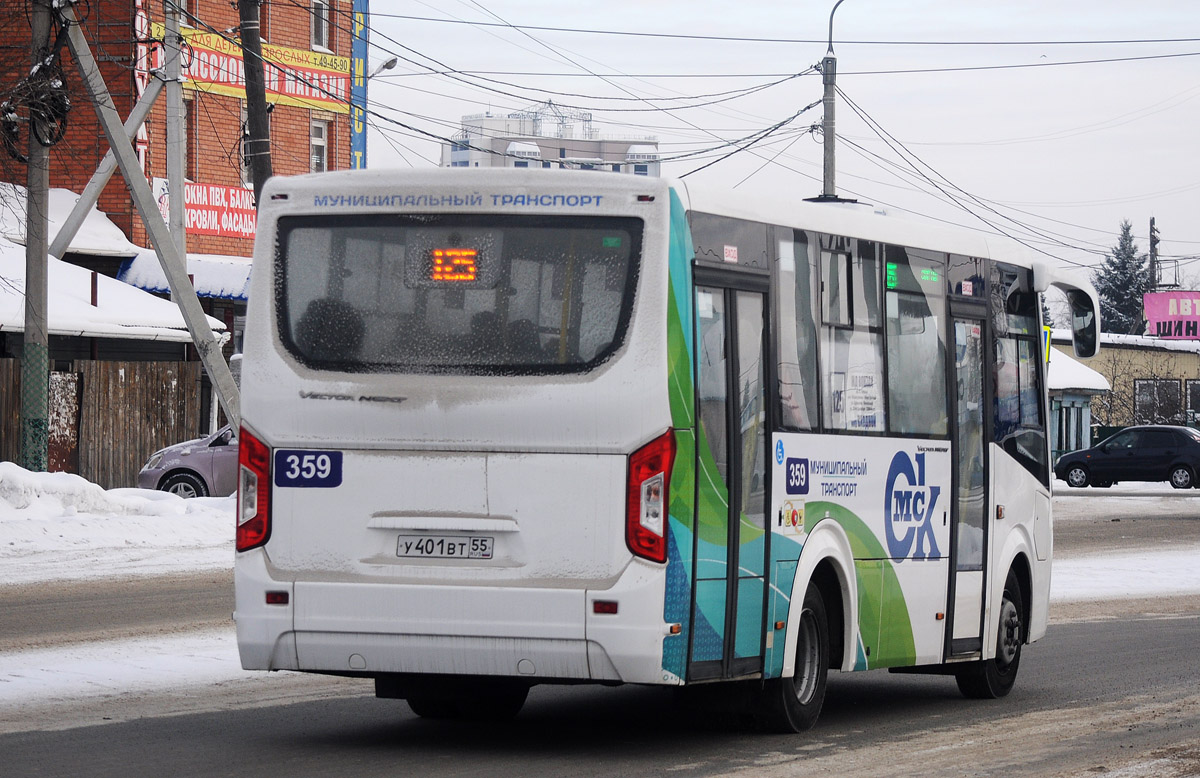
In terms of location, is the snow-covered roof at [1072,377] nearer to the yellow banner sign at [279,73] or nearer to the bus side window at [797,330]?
the yellow banner sign at [279,73]

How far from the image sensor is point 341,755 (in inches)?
339

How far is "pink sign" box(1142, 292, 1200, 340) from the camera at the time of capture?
272ft

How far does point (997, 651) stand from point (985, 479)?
1133 mm

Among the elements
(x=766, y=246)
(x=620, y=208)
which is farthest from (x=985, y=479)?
(x=620, y=208)

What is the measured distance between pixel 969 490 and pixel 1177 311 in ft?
249

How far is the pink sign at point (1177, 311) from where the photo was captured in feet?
272

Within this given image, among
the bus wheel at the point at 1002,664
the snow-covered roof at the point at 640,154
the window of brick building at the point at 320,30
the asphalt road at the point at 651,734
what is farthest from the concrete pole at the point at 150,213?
the window of brick building at the point at 320,30

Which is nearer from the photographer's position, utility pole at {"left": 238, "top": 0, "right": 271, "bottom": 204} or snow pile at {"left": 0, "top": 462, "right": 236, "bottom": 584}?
snow pile at {"left": 0, "top": 462, "right": 236, "bottom": 584}

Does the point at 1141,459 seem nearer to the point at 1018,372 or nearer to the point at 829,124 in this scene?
the point at 829,124

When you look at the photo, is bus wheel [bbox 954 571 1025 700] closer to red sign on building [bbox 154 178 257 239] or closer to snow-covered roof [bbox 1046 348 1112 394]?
red sign on building [bbox 154 178 257 239]

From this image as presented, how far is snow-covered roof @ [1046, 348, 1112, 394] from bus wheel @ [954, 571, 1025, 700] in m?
55.4

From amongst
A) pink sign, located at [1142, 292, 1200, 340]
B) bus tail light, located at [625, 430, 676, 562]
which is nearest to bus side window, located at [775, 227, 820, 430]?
bus tail light, located at [625, 430, 676, 562]

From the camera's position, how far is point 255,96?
75.0 ft

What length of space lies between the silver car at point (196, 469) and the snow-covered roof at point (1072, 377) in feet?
143
